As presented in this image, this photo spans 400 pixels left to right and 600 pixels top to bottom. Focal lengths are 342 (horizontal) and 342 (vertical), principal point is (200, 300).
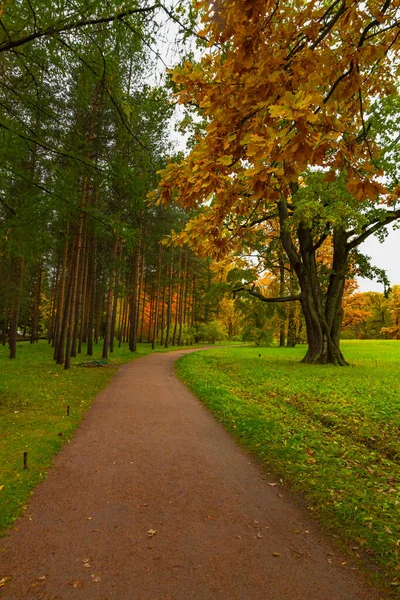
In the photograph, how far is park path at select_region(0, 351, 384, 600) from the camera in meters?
2.67

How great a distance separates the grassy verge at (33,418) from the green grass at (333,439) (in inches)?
128

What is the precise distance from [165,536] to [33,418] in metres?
4.84

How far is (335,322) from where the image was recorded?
18000 millimetres

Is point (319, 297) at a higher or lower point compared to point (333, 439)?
higher

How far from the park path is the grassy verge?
0.69 feet

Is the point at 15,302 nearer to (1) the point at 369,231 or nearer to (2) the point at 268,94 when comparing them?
(1) the point at 369,231

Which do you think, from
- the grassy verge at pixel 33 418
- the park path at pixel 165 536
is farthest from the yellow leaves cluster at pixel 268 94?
the grassy verge at pixel 33 418

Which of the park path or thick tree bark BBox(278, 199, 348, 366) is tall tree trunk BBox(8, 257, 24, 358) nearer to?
thick tree bark BBox(278, 199, 348, 366)

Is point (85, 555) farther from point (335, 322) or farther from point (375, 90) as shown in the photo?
point (335, 322)

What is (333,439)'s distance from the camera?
6453 millimetres

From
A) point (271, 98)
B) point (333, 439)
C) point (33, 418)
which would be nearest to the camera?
point (271, 98)

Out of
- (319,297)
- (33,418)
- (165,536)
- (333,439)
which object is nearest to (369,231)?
(319,297)

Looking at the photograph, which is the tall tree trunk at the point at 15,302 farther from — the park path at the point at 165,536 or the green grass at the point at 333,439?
→ the park path at the point at 165,536

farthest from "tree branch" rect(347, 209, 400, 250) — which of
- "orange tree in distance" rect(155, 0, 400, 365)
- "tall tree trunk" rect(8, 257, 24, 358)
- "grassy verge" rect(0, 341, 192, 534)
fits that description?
"tall tree trunk" rect(8, 257, 24, 358)
